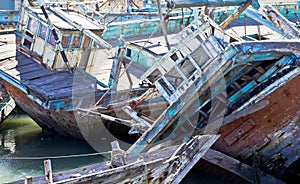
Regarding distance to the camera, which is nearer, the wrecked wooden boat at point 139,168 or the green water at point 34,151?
the wrecked wooden boat at point 139,168

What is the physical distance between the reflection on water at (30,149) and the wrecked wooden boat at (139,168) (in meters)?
3.52

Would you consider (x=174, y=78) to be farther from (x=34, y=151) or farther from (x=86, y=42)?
(x=34, y=151)

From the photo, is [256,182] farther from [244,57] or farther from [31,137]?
[31,137]

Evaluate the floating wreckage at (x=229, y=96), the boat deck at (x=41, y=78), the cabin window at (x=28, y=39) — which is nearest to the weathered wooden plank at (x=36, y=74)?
the boat deck at (x=41, y=78)

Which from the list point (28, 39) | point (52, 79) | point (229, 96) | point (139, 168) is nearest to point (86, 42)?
point (52, 79)

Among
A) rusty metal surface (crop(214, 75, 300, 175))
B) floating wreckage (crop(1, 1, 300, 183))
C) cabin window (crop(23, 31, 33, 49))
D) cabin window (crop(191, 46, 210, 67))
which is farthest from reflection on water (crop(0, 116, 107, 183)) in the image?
cabin window (crop(191, 46, 210, 67))

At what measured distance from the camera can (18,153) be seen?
39.6 ft

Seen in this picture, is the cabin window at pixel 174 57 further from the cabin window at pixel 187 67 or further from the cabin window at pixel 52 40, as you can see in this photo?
the cabin window at pixel 52 40

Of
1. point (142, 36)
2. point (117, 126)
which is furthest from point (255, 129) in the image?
point (142, 36)

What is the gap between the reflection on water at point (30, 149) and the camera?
35.5 feet

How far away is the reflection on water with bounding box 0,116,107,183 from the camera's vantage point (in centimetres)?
1083

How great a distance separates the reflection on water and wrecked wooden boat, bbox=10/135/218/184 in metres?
3.52

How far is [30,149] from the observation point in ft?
40.4

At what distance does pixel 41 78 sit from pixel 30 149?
185 cm
